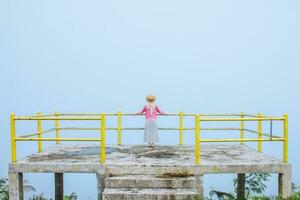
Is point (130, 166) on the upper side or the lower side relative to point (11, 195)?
upper

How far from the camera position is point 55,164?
32.1 feet

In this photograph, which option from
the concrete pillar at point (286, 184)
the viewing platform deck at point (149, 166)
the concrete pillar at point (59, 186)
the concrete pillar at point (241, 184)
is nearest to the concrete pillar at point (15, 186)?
the viewing platform deck at point (149, 166)

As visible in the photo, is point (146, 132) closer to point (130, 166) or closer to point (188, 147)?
point (188, 147)

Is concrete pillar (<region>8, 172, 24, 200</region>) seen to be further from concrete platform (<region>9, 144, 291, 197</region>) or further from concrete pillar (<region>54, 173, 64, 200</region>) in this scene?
concrete pillar (<region>54, 173, 64, 200</region>)

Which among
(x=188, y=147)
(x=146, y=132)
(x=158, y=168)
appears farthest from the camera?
(x=188, y=147)

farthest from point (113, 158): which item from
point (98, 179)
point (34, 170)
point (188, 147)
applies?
point (188, 147)

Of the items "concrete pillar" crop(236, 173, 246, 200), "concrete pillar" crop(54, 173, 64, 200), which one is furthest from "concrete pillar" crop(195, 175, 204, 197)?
"concrete pillar" crop(54, 173, 64, 200)

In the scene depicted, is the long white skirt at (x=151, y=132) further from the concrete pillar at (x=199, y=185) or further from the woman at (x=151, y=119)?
the concrete pillar at (x=199, y=185)

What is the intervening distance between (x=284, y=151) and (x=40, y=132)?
18.6ft

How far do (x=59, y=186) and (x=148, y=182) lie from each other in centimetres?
646

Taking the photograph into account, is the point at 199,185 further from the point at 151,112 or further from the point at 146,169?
the point at 151,112

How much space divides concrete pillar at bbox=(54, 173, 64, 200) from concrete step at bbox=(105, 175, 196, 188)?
608 centimetres

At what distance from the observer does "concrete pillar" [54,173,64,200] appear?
1495cm

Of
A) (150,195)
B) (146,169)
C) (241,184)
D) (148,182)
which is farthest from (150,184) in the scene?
(241,184)
